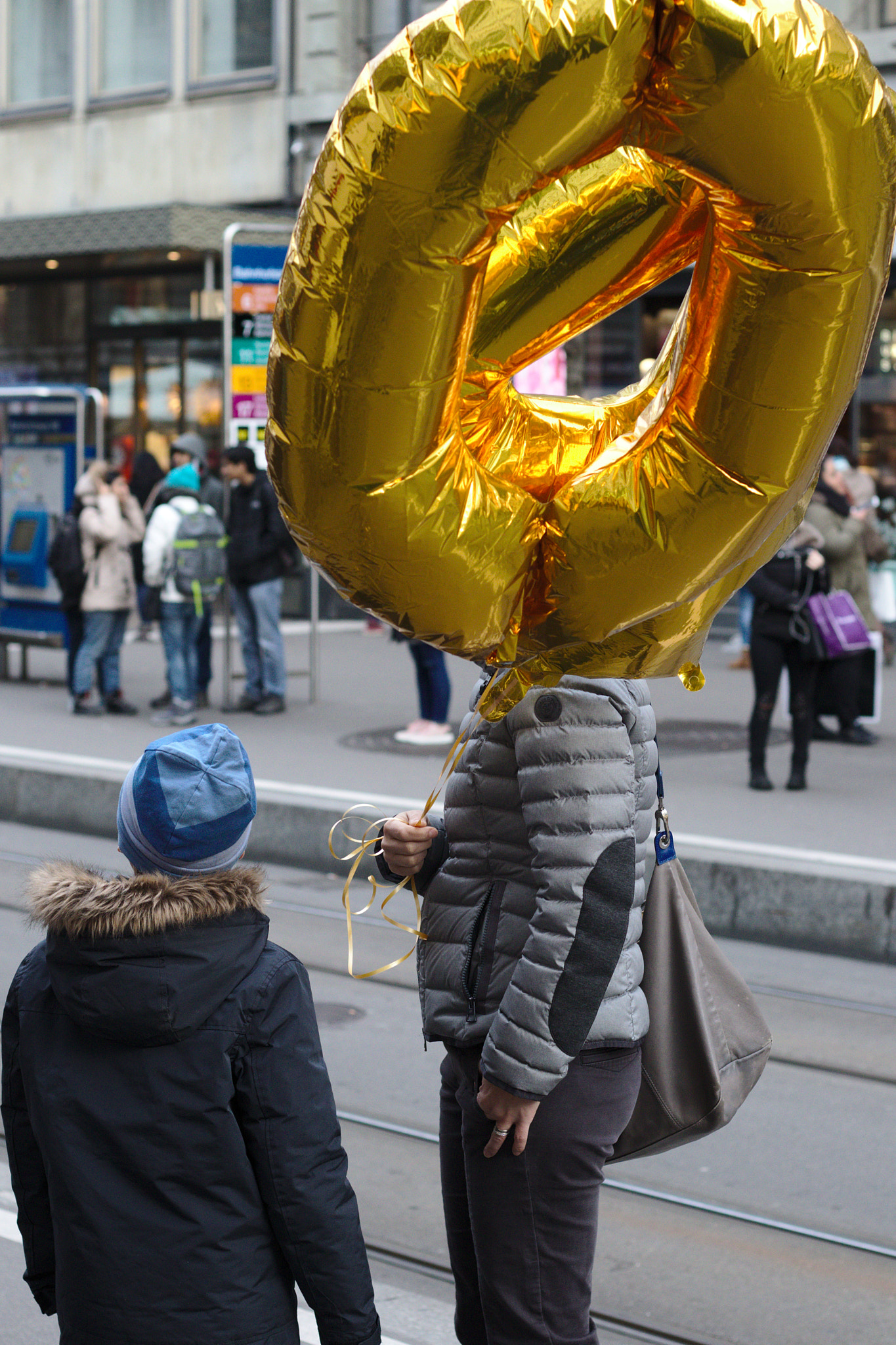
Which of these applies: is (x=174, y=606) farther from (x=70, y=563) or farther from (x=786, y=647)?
(x=786, y=647)

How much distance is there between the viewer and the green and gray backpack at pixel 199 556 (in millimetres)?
11055

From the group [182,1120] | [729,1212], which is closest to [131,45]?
[729,1212]

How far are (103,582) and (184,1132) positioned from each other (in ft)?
31.8

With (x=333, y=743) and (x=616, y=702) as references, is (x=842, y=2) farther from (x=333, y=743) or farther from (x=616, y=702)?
(x=616, y=702)

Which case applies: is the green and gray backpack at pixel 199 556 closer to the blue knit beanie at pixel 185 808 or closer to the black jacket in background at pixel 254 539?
the black jacket in background at pixel 254 539

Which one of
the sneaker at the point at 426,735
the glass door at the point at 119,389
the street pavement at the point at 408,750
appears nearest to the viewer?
the street pavement at the point at 408,750

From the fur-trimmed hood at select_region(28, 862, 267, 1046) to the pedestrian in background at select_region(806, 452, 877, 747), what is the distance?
7.48m

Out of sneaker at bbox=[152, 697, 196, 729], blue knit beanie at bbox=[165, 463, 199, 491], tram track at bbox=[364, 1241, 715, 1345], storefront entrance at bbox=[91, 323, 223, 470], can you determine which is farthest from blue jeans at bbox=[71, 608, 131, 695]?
storefront entrance at bbox=[91, 323, 223, 470]

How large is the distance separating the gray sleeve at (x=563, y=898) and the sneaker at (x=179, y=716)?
8944mm

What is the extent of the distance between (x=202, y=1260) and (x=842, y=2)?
16016mm

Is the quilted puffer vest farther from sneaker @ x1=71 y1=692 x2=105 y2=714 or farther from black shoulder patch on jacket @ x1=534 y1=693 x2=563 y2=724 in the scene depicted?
sneaker @ x1=71 y1=692 x2=105 y2=714

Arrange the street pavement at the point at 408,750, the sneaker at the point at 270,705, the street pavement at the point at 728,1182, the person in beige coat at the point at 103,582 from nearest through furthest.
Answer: the street pavement at the point at 728,1182, the street pavement at the point at 408,750, the person in beige coat at the point at 103,582, the sneaker at the point at 270,705

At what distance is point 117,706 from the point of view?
1196cm

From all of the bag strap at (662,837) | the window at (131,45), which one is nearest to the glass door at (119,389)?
the window at (131,45)
